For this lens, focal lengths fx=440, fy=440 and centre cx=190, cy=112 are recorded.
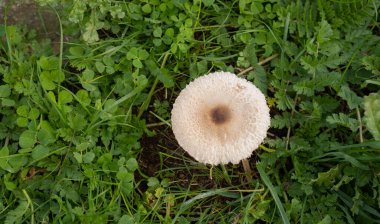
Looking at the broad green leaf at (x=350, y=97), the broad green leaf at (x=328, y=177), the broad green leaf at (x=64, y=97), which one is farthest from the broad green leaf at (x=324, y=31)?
the broad green leaf at (x=64, y=97)

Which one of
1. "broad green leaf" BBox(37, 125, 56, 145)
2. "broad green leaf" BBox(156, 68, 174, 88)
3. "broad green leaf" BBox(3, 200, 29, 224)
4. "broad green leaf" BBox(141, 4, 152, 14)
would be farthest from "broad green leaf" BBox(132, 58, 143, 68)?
"broad green leaf" BBox(3, 200, 29, 224)

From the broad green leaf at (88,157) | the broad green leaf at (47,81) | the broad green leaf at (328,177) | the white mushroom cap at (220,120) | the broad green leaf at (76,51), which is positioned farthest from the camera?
the broad green leaf at (76,51)

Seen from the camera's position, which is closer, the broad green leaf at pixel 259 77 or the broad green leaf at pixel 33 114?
the broad green leaf at pixel 33 114

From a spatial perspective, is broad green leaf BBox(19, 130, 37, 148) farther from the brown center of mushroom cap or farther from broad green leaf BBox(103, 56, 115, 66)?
the brown center of mushroom cap

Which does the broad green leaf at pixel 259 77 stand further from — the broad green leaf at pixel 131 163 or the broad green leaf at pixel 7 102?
the broad green leaf at pixel 7 102

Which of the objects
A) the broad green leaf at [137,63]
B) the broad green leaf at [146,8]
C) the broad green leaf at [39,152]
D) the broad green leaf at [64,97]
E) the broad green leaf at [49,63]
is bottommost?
the broad green leaf at [39,152]

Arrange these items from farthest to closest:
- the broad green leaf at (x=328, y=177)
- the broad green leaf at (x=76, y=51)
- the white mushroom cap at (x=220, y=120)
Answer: the broad green leaf at (x=76, y=51) → the broad green leaf at (x=328, y=177) → the white mushroom cap at (x=220, y=120)
